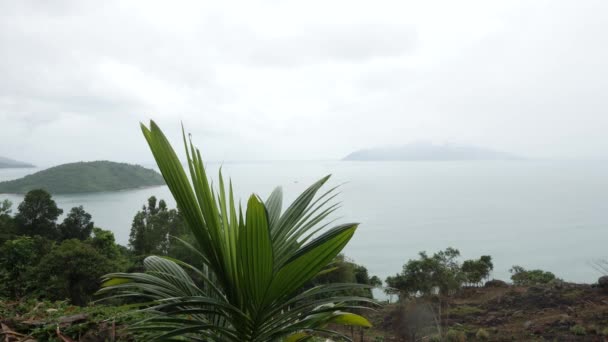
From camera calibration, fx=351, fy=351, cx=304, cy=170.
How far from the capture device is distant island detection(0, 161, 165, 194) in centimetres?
4591

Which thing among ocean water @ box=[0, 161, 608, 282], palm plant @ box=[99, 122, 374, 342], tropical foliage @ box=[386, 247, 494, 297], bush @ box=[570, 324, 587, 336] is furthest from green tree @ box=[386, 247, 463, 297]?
palm plant @ box=[99, 122, 374, 342]

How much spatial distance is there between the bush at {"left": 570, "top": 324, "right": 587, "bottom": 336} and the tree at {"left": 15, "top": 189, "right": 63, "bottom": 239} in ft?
62.0

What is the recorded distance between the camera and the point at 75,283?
718cm

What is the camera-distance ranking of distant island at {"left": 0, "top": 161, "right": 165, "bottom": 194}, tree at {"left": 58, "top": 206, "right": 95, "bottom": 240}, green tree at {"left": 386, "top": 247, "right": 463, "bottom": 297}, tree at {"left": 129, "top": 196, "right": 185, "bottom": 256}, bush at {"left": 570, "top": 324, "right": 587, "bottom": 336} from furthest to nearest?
distant island at {"left": 0, "top": 161, "right": 165, "bottom": 194}
tree at {"left": 58, "top": 206, "right": 95, "bottom": 240}
tree at {"left": 129, "top": 196, "right": 185, "bottom": 256}
green tree at {"left": 386, "top": 247, "right": 463, "bottom": 297}
bush at {"left": 570, "top": 324, "right": 587, "bottom": 336}

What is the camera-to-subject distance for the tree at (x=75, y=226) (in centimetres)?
1702

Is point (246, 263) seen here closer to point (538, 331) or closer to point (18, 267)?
point (18, 267)

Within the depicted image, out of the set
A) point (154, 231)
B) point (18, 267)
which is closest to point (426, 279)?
point (18, 267)

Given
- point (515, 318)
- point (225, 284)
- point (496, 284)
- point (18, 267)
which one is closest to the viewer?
point (225, 284)

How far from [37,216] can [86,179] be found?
137ft

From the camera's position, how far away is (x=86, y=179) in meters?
52.5

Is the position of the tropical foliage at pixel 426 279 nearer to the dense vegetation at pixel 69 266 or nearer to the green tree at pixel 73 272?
the dense vegetation at pixel 69 266

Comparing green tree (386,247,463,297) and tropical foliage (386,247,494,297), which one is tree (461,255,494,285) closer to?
tropical foliage (386,247,494,297)

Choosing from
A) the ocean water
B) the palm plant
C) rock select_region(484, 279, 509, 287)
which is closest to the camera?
the palm plant

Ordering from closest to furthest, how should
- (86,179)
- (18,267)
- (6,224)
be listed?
(18,267)
(6,224)
(86,179)
